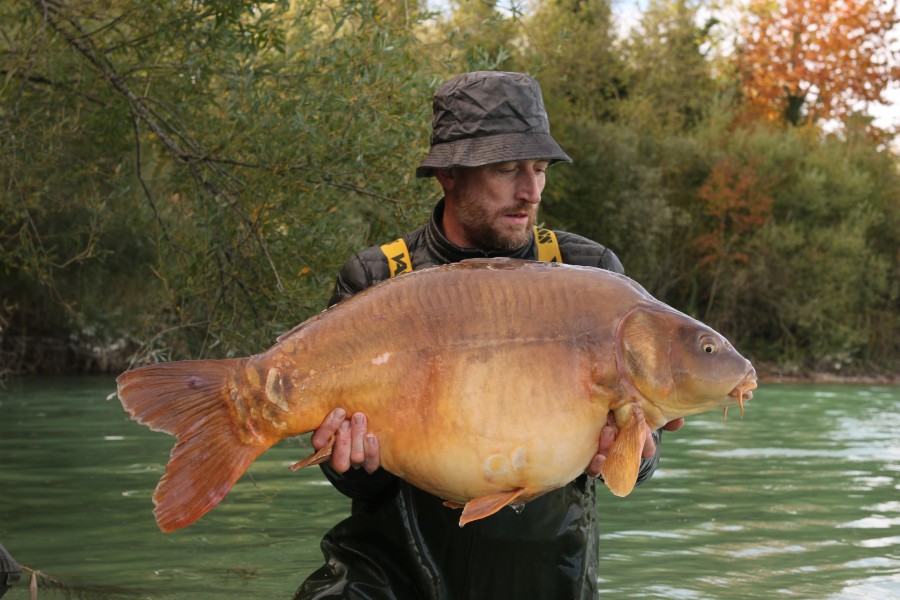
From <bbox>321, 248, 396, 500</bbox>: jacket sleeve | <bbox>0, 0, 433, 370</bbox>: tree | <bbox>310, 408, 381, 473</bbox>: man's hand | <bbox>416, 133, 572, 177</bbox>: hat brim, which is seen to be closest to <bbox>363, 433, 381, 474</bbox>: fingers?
<bbox>310, 408, 381, 473</bbox>: man's hand

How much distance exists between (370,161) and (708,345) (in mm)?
4116

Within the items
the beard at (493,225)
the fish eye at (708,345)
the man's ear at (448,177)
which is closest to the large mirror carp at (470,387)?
the fish eye at (708,345)

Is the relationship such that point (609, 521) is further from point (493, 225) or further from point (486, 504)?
point (486, 504)

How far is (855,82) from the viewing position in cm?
3253

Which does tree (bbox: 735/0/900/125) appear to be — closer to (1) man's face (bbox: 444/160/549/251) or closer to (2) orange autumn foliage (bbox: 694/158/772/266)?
(2) orange autumn foliage (bbox: 694/158/772/266)

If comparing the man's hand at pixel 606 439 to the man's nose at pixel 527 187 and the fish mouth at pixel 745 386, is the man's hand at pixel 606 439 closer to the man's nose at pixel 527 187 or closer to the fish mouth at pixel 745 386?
the fish mouth at pixel 745 386

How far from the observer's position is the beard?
3.68 metres

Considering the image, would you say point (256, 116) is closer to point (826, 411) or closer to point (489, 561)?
point (489, 561)

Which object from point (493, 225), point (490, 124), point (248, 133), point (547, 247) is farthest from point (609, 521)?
point (490, 124)

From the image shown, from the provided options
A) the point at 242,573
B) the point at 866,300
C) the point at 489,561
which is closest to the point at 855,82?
the point at 866,300

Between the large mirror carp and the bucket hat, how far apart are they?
2.14 ft

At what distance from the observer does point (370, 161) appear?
22.4ft

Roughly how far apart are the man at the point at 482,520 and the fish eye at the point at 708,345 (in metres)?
0.62

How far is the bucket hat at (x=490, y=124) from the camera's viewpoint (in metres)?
3.64
